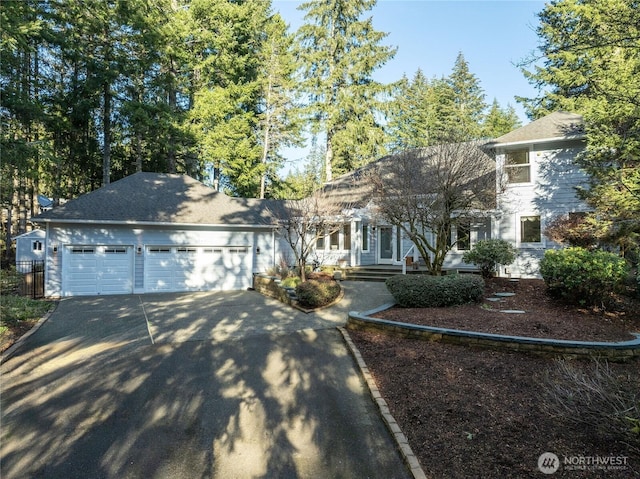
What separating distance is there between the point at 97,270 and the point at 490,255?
14.5 metres

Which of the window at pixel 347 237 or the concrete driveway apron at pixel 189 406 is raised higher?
the window at pixel 347 237

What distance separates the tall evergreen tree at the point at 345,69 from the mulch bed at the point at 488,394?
17.9m

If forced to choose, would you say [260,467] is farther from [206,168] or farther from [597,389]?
[206,168]

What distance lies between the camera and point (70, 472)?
3357 millimetres

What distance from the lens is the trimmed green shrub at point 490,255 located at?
11.6 m

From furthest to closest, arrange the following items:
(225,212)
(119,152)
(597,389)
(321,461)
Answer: (119,152)
(225,212)
(321,461)
(597,389)

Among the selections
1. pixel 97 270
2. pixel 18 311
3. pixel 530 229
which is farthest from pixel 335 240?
pixel 18 311

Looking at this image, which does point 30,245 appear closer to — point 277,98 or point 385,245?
point 277,98

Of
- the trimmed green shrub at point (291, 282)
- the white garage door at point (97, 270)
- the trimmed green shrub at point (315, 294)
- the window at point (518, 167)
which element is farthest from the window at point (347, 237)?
the white garage door at point (97, 270)

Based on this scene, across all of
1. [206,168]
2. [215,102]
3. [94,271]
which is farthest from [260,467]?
[206,168]

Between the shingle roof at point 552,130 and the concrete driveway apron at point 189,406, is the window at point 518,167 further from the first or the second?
the concrete driveway apron at point 189,406

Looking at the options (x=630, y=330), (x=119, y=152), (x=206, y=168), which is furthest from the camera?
(x=206, y=168)

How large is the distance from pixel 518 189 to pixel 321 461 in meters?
13.3

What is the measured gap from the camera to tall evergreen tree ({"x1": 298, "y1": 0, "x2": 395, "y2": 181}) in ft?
76.4
